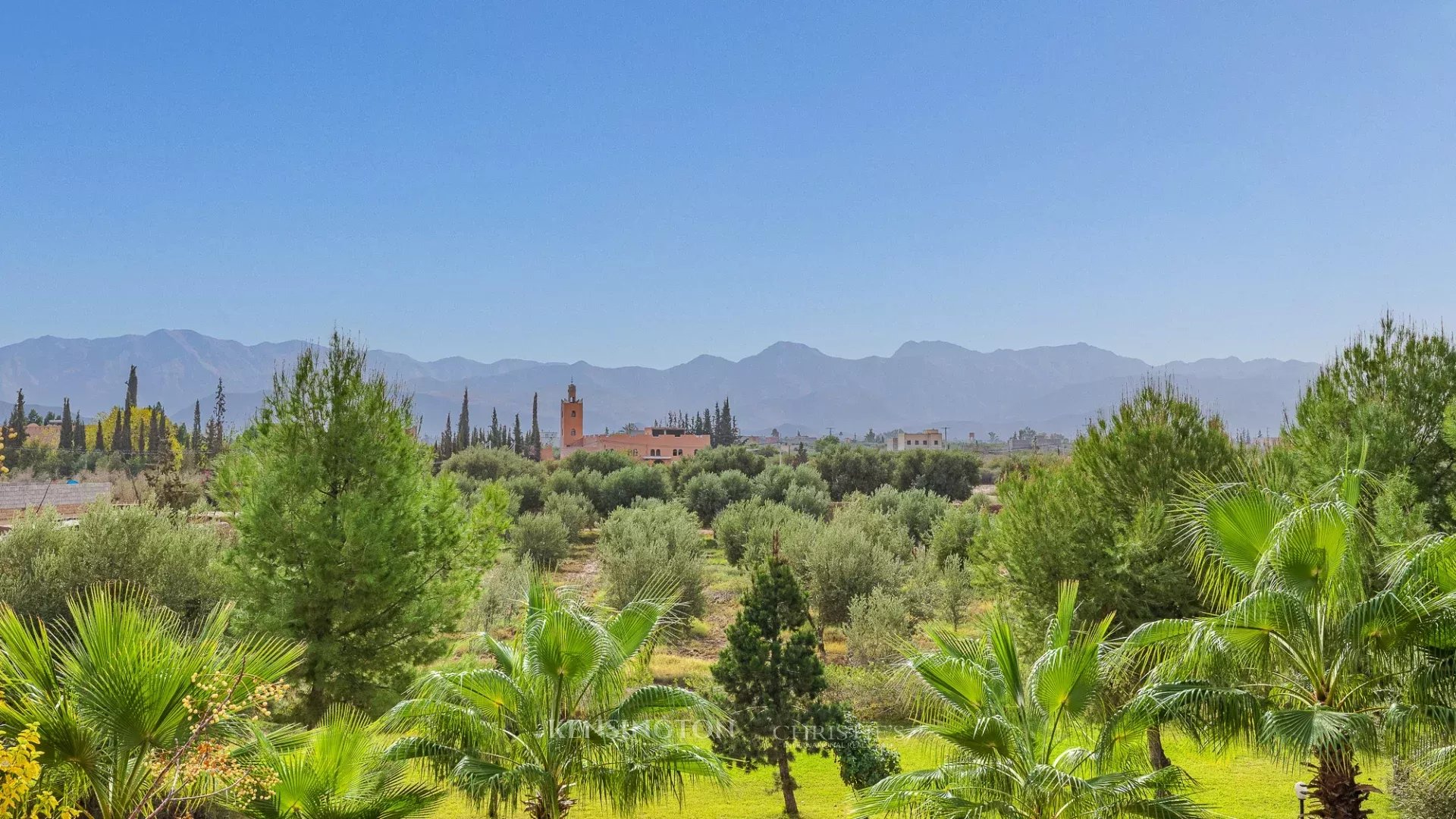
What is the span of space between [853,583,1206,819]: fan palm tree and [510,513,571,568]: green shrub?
33.4 metres

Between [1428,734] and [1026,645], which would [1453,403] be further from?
[1428,734]

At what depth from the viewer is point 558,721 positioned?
830 cm

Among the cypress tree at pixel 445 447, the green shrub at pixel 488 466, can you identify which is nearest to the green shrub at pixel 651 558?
the green shrub at pixel 488 466

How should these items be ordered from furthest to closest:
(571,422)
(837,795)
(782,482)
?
1. (571,422)
2. (782,482)
3. (837,795)

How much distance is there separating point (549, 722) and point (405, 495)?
6.80 m

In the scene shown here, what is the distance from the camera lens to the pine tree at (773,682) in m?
12.5

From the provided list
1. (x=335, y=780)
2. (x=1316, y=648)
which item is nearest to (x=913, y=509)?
(x=1316, y=648)

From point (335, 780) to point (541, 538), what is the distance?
1372 inches

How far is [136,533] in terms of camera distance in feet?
58.9

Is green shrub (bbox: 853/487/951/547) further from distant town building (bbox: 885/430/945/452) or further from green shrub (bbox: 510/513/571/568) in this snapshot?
distant town building (bbox: 885/430/945/452)

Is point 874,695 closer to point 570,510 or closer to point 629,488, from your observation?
point 570,510

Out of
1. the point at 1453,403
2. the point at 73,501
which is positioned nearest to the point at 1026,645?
the point at 1453,403

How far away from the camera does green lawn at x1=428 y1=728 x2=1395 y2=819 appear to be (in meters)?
A: 13.2

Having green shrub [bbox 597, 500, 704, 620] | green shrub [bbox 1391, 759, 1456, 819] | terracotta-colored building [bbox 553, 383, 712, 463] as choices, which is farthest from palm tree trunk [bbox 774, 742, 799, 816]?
terracotta-colored building [bbox 553, 383, 712, 463]
